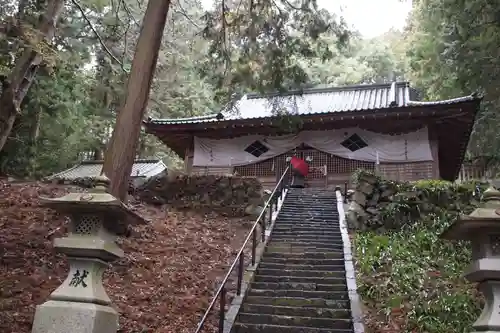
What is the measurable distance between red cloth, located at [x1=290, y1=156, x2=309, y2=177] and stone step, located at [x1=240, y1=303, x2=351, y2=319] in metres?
10.1

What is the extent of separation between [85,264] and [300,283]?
4762 mm

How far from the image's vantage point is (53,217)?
9867 millimetres

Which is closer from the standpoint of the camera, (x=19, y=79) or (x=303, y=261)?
(x=303, y=261)

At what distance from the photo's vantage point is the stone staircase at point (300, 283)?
7.39 meters

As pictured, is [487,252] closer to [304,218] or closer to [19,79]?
[304,218]

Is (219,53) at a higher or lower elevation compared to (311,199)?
higher

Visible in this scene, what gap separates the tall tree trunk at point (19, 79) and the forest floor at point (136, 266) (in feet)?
6.24

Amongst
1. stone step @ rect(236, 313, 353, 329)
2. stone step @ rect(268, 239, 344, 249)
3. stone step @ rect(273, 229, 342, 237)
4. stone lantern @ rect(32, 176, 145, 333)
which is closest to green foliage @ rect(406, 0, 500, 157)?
stone step @ rect(273, 229, 342, 237)

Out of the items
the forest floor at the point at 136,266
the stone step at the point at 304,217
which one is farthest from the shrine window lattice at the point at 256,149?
the forest floor at the point at 136,266

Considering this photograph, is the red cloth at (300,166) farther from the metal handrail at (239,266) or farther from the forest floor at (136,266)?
the forest floor at (136,266)

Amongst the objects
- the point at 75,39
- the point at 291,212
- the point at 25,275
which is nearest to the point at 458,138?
the point at 291,212

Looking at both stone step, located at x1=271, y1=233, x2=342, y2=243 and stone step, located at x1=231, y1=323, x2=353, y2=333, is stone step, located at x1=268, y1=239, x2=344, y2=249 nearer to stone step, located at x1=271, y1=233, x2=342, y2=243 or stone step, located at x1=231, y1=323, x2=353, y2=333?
stone step, located at x1=271, y1=233, x2=342, y2=243

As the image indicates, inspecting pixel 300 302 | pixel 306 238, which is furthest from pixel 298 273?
pixel 306 238

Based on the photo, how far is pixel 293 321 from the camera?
745 centimetres
